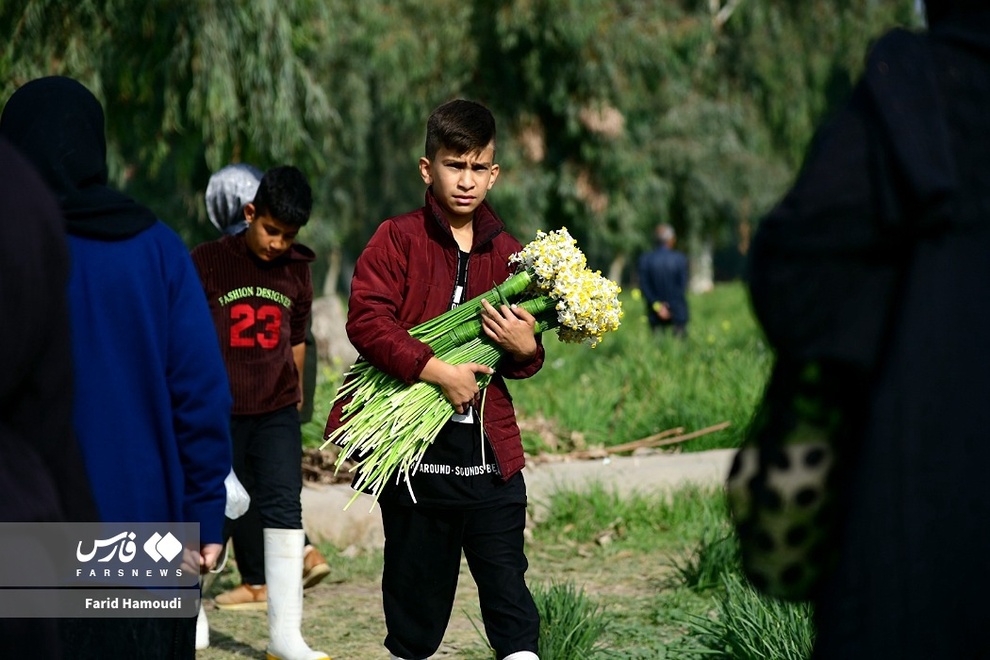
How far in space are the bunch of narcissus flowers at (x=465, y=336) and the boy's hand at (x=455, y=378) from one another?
0.10 feet

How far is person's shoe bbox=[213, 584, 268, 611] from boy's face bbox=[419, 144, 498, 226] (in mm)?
2837

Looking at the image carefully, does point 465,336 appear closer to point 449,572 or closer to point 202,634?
point 449,572

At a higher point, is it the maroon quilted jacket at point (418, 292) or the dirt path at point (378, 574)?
the maroon quilted jacket at point (418, 292)

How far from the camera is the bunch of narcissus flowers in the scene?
161 inches

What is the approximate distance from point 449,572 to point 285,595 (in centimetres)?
Result: 134

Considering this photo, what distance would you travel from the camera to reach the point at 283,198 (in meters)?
5.33

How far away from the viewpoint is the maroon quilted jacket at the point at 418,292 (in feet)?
13.3

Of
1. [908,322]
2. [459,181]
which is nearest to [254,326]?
[459,181]

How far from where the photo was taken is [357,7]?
22.9m

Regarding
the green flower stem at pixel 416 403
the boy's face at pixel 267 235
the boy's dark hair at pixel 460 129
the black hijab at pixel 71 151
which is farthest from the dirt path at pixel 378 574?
the black hijab at pixel 71 151

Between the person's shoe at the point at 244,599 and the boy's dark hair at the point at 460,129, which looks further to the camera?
the person's shoe at the point at 244,599

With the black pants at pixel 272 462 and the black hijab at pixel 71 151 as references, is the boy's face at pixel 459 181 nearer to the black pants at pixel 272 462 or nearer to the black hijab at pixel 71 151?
the black hijab at pixel 71 151

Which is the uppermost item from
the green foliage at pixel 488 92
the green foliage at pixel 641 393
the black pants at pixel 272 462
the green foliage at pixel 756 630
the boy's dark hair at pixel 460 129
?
the green foliage at pixel 488 92

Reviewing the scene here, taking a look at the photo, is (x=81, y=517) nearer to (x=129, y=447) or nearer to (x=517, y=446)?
(x=129, y=447)
